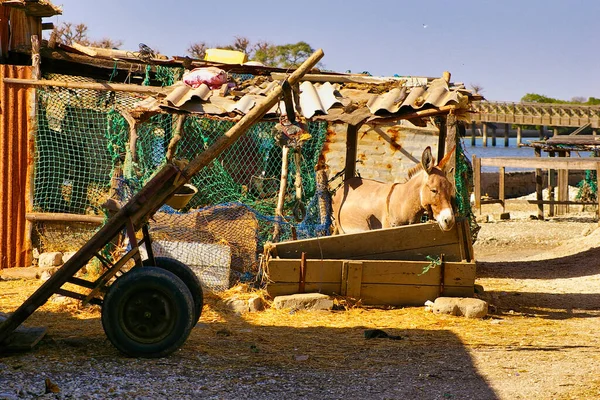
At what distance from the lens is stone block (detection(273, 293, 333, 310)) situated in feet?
32.0

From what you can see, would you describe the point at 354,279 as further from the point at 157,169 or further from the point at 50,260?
the point at 50,260

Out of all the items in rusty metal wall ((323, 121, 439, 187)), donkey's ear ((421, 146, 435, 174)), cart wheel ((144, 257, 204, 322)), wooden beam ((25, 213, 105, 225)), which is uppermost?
rusty metal wall ((323, 121, 439, 187))

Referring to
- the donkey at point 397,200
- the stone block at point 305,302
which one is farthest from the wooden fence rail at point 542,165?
the stone block at point 305,302

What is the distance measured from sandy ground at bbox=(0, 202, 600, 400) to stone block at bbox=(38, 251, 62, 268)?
40.3 inches

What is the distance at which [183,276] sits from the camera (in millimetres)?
7605

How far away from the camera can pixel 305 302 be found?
9758 millimetres

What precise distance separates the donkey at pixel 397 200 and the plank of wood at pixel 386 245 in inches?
12.3

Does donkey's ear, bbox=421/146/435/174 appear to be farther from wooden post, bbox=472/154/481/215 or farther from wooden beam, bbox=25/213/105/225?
wooden post, bbox=472/154/481/215

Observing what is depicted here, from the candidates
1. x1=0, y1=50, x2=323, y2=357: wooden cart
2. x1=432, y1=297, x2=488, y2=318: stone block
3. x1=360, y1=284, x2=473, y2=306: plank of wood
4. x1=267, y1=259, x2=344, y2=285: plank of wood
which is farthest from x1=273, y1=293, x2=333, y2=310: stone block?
x1=0, y1=50, x2=323, y2=357: wooden cart

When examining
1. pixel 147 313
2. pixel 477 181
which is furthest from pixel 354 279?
pixel 477 181

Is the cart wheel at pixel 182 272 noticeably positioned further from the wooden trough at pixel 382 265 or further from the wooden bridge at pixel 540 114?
the wooden bridge at pixel 540 114

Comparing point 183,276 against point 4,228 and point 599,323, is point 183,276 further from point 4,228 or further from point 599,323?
point 4,228

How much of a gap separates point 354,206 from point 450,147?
1.54m

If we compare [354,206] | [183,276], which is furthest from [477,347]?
[354,206]
